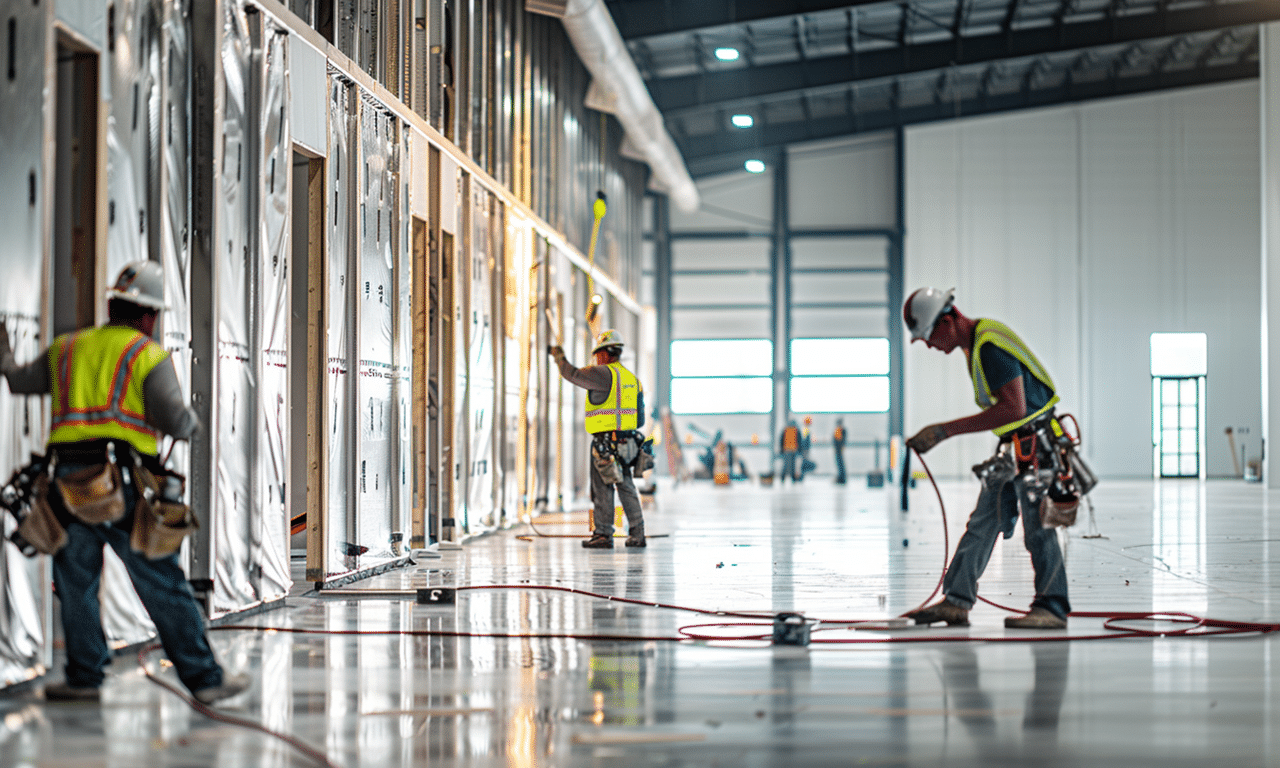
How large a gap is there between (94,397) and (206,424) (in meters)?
2.24

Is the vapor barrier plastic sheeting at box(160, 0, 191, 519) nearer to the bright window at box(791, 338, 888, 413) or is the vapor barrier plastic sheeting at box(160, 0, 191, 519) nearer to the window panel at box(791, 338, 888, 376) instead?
the bright window at box(791, 338, 888, 413)

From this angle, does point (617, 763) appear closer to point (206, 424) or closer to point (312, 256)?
point (206, 424)

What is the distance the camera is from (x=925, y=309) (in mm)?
6566

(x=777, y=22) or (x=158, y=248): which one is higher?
(x=777, y=22)

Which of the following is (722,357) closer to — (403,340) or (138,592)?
(403,340)

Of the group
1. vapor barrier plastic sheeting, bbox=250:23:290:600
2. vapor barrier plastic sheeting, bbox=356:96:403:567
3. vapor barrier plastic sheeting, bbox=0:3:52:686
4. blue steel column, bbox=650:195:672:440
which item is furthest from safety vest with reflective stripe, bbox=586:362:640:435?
blue steel column, bbox=650:195:672:440

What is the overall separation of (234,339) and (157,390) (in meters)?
2.70

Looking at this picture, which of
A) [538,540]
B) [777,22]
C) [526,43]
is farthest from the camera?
[777,22]

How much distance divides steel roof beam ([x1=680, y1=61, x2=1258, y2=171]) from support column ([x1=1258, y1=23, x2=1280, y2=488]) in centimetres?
681

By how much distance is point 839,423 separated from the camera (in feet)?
108

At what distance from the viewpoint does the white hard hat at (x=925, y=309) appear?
656cm

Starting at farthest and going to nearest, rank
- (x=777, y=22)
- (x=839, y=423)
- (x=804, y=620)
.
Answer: (x=839, y=423)
(x=777, y=22)
(x=804, y=620)

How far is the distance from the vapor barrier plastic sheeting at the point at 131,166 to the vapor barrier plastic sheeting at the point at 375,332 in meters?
3.22

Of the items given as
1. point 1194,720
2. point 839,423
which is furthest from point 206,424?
point 839,423
